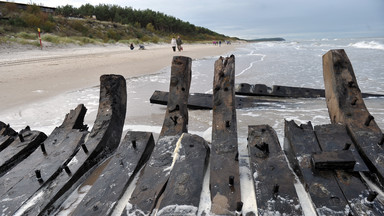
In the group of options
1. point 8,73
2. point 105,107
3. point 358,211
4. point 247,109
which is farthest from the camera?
point 8,73

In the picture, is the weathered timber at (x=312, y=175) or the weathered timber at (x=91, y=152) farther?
the weathered timber at (x=91, y=152)

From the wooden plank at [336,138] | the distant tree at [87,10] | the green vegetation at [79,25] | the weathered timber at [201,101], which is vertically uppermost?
the distant tree at [87,10]

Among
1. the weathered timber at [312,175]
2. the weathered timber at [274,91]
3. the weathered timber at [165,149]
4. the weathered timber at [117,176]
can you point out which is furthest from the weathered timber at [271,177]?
the weathered timber at [274,91]

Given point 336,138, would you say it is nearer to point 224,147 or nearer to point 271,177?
point 271,177

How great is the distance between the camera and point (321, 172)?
169cm

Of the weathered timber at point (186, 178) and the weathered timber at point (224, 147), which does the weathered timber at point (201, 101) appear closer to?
the weathered timber at point (224, 147)

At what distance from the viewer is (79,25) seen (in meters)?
36.2

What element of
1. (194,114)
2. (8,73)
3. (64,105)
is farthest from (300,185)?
(8,73)

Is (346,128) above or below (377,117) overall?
above

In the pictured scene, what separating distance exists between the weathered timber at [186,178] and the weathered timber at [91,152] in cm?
79

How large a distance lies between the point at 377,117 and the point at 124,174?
4.48 metres

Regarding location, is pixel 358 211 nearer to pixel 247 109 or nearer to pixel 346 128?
pixel 346 128

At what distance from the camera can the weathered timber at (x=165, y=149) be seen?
5.05 feet

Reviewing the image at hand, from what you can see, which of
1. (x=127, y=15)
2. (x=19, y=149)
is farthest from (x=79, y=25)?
(x=19, y=149)
